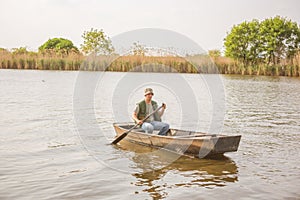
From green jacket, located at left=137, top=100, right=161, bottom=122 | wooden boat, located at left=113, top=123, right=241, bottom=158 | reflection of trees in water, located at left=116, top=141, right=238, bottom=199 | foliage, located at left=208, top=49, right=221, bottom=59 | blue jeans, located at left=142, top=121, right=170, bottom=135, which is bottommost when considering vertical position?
reflection of trees in water, located at left=116, top=141, right=238, bottom=199

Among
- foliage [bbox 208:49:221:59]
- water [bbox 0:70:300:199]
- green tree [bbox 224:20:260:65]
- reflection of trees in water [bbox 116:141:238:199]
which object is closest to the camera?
water [bbox 0:70:300:199]

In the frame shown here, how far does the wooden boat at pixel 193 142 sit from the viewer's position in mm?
6863

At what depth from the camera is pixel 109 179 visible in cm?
600

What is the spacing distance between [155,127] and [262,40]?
37.2 metres

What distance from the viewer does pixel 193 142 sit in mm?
7070

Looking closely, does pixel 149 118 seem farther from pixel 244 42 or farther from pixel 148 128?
pixel 244 42

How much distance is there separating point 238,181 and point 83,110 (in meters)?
8.07

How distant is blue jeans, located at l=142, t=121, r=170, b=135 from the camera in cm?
819

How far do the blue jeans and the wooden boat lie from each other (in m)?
0.13

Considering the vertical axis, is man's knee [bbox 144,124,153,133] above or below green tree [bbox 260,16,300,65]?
below

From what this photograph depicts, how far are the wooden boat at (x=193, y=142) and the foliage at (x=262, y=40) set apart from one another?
35826 mm

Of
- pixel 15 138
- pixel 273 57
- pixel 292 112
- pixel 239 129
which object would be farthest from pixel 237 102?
pixel 273 57

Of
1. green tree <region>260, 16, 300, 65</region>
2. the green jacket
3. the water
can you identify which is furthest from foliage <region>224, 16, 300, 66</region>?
the green jacket

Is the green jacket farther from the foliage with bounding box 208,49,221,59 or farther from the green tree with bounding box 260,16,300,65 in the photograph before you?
the green tree with bounding box 260,16,300,65
